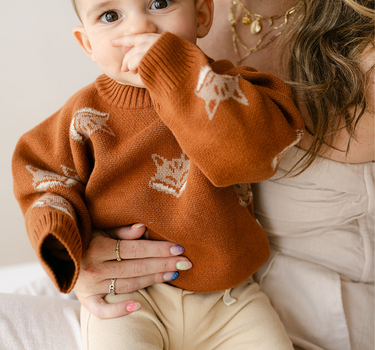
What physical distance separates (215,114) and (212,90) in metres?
0.04

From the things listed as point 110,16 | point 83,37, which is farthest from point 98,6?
point 83,37

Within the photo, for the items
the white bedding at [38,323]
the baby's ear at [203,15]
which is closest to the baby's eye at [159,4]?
the baby's ear at [203,15]

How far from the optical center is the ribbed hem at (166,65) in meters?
0.65

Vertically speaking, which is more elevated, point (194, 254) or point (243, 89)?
point (243, 89)

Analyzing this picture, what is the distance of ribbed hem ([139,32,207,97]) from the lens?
648mm

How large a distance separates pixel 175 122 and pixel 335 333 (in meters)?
0.72

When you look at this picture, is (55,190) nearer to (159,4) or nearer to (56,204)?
(56,204)

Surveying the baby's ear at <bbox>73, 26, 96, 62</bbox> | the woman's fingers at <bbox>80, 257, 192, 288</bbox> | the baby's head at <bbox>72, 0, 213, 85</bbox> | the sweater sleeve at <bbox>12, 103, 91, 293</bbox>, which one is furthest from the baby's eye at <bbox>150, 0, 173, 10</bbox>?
the woman's fingers at <bbox>80, 257, 192, 288</bbox>

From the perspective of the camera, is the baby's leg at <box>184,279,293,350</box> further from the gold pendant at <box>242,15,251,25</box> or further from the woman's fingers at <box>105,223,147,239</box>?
the gold pendant at <box>242,15,251,25</box>

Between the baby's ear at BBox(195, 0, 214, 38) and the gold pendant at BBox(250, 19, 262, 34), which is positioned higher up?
the baby's ear at BBox(195, 0, 214, 38)

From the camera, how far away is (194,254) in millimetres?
837

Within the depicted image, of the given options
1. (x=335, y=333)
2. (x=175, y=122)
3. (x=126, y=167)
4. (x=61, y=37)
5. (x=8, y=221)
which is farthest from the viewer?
(x=8, y=221)

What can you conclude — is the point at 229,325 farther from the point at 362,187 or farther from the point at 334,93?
the point at 334,93

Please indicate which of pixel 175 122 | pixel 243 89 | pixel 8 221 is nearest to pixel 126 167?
pixel 175 122
